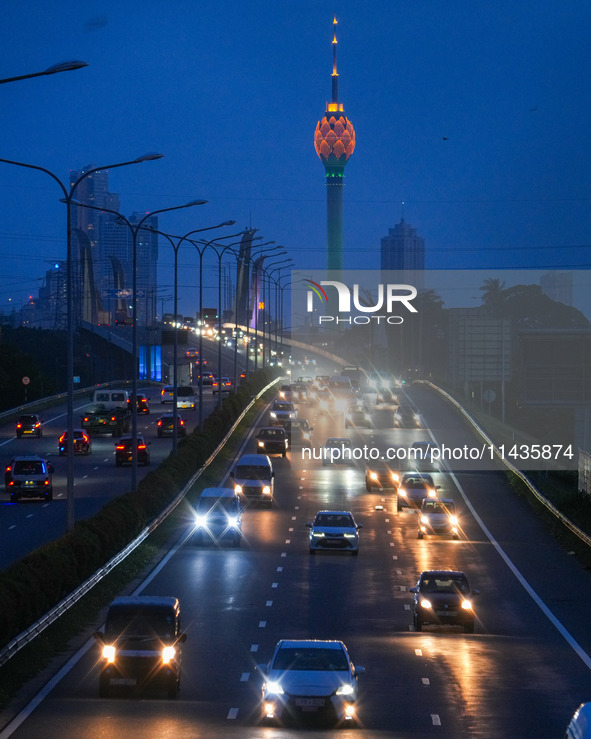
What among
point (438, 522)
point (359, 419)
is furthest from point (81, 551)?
point (359, 419)

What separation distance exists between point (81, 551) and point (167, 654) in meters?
10.3

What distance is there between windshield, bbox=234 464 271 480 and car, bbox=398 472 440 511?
18.1 feet

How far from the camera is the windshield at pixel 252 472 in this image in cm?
5303

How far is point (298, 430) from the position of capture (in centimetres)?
8244

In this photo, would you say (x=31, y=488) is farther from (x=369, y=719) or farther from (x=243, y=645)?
(x=369, y=719)

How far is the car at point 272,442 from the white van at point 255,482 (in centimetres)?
1559

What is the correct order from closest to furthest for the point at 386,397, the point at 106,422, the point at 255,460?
the point at 255,460 → the point at 106,422 → the point at 386,397

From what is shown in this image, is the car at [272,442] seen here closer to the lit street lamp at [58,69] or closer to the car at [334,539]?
the car at [334,539]

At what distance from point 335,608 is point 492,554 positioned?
1239cm

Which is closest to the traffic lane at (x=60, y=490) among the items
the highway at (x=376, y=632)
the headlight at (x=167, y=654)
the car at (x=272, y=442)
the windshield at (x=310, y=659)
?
the highway at (x=376, y=632)

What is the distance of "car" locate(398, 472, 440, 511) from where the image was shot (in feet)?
170

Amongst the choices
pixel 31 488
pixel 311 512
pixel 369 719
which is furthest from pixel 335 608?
pixel 31 488

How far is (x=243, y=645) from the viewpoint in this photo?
83.8 ft

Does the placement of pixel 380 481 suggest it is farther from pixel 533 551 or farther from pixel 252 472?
pixel 533 551
